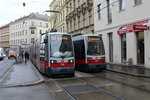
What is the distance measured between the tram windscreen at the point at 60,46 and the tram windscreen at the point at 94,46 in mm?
2482

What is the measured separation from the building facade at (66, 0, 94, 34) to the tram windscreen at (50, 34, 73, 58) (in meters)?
16.4

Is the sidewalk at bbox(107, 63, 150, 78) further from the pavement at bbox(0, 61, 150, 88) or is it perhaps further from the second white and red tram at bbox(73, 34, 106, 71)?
the second white and red tram at bbox(73, 34, 106, 71)

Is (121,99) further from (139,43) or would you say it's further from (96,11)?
(96,11)

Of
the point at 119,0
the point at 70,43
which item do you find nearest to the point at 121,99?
the point at 70,43

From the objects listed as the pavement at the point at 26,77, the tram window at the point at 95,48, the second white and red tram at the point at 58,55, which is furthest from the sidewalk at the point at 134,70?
the second white and red tram at the point at 58,55

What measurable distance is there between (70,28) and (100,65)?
26.4m

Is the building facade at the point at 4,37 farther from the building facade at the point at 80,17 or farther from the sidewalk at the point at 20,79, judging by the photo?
the sidewalk at the point at 20,79

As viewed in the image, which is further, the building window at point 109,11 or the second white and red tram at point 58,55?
the building window at point 109,11

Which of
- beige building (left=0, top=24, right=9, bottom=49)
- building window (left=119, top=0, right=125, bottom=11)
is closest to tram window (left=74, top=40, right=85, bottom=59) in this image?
building window (left=119, top=0, right=125, bottom=11)

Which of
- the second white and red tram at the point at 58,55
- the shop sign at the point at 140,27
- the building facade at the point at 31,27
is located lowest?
the second white and red tram at the point at 58,55

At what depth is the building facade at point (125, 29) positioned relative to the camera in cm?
1841

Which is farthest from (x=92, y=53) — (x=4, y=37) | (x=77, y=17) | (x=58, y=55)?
(x=4, y=37)

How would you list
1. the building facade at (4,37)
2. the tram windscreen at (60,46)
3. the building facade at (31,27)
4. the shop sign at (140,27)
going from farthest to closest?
1. the building facade at (4,37)
2. the building facade at (31,27)
3. the shop sign at (140,27)
4. the tram windscreen at (60,46)

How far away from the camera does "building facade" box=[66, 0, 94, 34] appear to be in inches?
1223
